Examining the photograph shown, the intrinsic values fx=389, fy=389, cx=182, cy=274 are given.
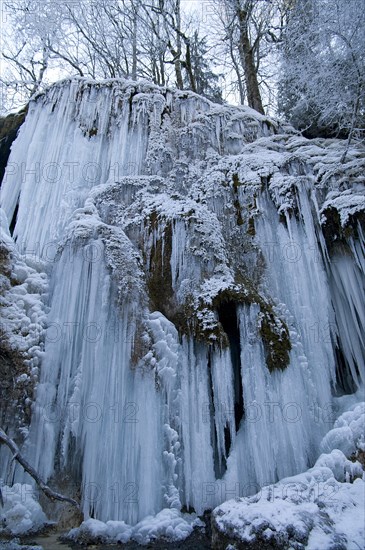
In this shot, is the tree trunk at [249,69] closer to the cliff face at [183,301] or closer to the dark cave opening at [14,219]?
the cliff face at [183,301]

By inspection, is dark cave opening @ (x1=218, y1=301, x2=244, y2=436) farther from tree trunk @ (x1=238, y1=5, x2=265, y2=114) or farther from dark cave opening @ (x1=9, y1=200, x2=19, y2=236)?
tree trunk @ (x1=238, y1=5, x2=265, y2=114)

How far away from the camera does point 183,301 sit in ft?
17.0

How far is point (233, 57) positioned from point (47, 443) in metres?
14.0

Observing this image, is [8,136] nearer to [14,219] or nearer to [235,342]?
[14,219]

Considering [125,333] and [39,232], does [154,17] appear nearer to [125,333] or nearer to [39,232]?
[39,232]

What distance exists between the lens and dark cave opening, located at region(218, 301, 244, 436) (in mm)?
4965

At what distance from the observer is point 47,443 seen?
437 cm

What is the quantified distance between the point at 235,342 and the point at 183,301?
92 cm

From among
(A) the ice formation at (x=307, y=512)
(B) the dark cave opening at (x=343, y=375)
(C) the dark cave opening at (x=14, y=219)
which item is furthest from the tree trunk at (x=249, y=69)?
(A) the ice formation at (x=307, y=512)

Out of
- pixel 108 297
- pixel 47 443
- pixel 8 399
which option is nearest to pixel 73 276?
pixel 108 297

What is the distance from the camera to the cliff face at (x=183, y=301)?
4285 millimetres

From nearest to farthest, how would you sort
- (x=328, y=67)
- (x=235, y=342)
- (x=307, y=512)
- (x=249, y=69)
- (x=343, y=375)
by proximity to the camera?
(x=307, y=512) → (x=235, y=342) → (x=343, y=375) → (x=328, y=67) → (x=249, y=69)

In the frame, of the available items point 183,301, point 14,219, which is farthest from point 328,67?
point 14,219

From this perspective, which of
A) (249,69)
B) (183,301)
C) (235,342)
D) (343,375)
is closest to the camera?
(183,301)
